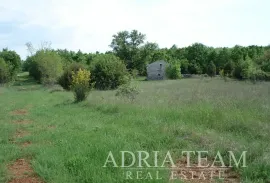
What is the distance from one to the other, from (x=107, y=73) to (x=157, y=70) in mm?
34364

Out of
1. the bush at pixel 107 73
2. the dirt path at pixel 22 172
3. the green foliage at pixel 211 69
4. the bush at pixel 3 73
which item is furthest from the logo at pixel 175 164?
the green foliage at pixel 211 69

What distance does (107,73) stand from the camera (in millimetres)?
33781

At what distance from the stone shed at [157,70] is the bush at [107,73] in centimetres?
3273

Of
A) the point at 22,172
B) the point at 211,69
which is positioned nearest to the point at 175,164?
the point at 22,172

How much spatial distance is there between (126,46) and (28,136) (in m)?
73.9

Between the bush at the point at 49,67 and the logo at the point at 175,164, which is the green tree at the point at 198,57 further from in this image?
the logo at the point at 175,164

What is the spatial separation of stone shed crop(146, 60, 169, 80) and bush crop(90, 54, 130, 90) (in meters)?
32.7

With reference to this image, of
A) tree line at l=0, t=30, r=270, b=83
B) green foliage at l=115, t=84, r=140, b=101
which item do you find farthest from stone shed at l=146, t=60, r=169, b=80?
green foliage at l=115, t=84, r=140, b=101

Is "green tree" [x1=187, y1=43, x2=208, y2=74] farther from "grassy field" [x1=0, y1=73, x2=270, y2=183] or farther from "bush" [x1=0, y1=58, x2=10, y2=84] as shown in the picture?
"grassy field" [x1=0, y1=73, x2=270, y2=183]

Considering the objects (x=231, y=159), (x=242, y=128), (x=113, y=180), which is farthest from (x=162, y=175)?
(x=242, y=128)

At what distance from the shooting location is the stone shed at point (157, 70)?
66.8m

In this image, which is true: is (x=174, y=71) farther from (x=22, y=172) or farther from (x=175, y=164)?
(x=22, y=172)

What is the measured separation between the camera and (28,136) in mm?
9555

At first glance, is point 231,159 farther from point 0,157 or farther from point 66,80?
point 66,80
